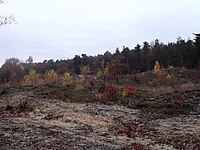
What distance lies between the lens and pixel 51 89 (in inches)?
1183

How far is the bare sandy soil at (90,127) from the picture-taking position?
13.9 meters

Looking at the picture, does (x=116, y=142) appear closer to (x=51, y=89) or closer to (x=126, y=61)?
(x=51, y=89)

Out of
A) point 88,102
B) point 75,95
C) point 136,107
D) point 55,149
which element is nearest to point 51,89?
point 75,95

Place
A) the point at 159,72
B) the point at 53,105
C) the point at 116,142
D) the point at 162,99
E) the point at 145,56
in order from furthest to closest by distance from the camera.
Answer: the point at 145,56 → the point at 159,72 → the point at 162,99 → the point at 53,105 → the point at 116,142

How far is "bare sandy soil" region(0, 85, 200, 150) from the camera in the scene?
13883mm

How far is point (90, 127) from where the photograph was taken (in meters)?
17.3

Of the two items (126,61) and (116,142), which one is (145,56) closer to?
(126,61)

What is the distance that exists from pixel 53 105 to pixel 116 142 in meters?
10.1

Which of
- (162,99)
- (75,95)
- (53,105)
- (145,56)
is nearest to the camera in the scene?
(53,105)

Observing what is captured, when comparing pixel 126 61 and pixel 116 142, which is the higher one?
pixel 126 61

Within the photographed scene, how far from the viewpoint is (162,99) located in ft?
85.1

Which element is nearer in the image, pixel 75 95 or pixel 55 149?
pixel 55 149

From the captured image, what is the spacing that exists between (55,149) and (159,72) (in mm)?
39470

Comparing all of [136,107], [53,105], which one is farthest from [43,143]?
[136,107]
